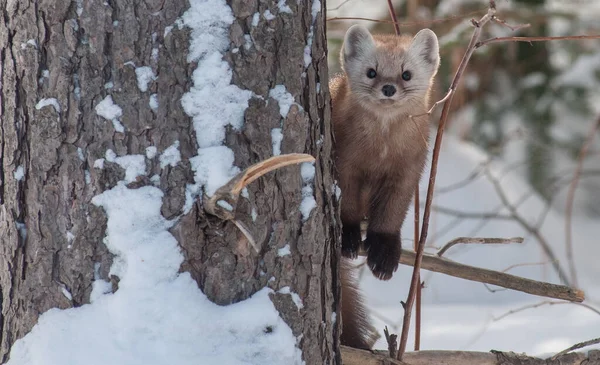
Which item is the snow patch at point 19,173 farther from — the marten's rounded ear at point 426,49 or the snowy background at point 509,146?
the snowy background at point 509,146

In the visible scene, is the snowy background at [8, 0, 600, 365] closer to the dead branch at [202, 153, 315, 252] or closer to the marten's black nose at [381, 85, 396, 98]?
the dead branch at [202, 153, 315, 252]

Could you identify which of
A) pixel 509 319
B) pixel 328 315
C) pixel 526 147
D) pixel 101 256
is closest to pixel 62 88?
pixel 101 256

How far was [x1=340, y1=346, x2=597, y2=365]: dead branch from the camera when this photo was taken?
2.34m

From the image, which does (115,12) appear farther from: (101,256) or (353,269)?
(353,269)

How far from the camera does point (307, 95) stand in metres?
2.01

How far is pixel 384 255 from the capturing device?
9.30ft

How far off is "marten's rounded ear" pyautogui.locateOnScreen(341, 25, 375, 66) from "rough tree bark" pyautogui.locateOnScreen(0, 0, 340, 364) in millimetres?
1084

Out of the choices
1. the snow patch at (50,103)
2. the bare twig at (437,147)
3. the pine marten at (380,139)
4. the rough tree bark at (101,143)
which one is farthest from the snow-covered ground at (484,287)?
the snow patch at (50,103)

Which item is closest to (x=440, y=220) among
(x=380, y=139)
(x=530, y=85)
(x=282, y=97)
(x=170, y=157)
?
(x=530, y=85)

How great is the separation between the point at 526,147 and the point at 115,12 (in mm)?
5860

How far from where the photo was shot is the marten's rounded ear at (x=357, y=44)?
2992 mm

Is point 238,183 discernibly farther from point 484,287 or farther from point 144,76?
point 484,287

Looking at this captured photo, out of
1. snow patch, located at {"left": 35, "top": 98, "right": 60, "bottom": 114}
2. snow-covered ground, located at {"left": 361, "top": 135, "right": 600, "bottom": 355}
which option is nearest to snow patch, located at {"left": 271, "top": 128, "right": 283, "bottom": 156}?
snow patch, located at {"left": 35, "top": 98, "right": 60, "bottom": 114}

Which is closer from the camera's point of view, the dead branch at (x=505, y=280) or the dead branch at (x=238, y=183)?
the dead branch at (x=238, y=183)
